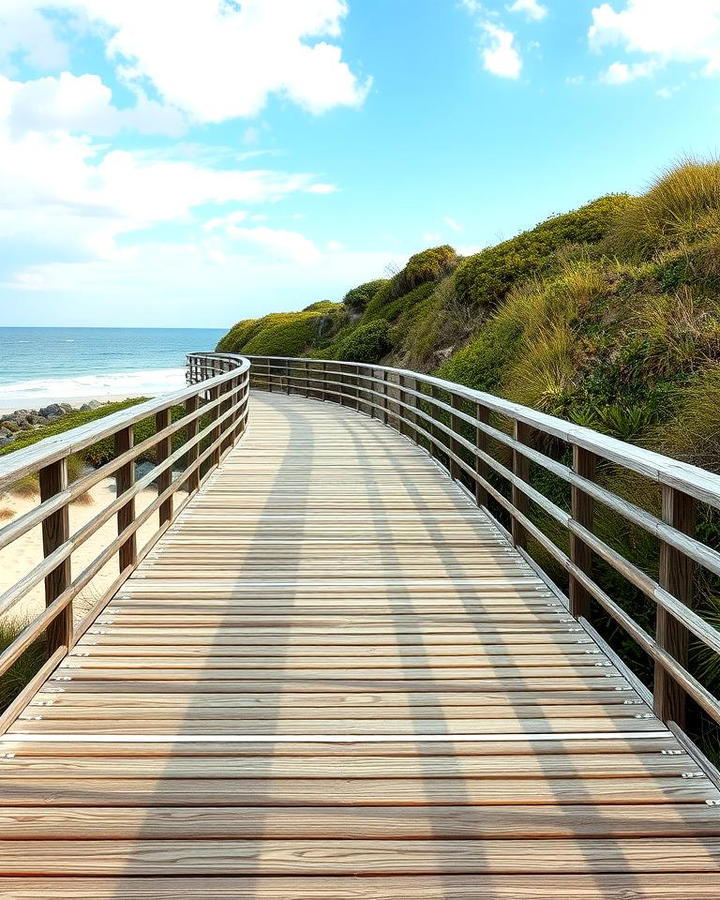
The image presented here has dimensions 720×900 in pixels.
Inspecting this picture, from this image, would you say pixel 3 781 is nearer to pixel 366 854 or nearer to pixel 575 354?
pixel 366 854

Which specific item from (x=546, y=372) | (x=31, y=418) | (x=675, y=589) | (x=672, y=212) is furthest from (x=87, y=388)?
(x=675, y=589)

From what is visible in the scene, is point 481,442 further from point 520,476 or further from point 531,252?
point 531,252

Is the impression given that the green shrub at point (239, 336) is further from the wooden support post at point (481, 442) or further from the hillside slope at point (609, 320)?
the wooden support post at point (481, 442)

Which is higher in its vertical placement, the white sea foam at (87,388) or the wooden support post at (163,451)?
the wooden support post at (163,451)

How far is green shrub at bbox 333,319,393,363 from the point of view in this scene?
22.9 meters

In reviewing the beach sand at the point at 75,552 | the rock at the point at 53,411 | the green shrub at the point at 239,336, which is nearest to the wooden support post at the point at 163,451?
the beach sand at the point at 75,552

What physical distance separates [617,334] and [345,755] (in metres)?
7.26

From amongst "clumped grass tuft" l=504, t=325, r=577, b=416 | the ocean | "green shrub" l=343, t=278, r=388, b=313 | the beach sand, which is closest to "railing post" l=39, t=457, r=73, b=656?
the beach sand

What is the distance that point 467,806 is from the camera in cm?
262

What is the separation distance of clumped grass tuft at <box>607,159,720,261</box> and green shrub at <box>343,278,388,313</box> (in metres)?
16.6

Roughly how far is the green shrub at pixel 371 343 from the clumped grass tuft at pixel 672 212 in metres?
10.6

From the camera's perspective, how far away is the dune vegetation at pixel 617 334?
18.4 feet

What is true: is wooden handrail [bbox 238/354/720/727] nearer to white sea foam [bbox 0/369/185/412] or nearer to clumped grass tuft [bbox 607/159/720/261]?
clumped grass tuft [bbox 607/159/720/261]

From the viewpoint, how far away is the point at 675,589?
3.04 meters
